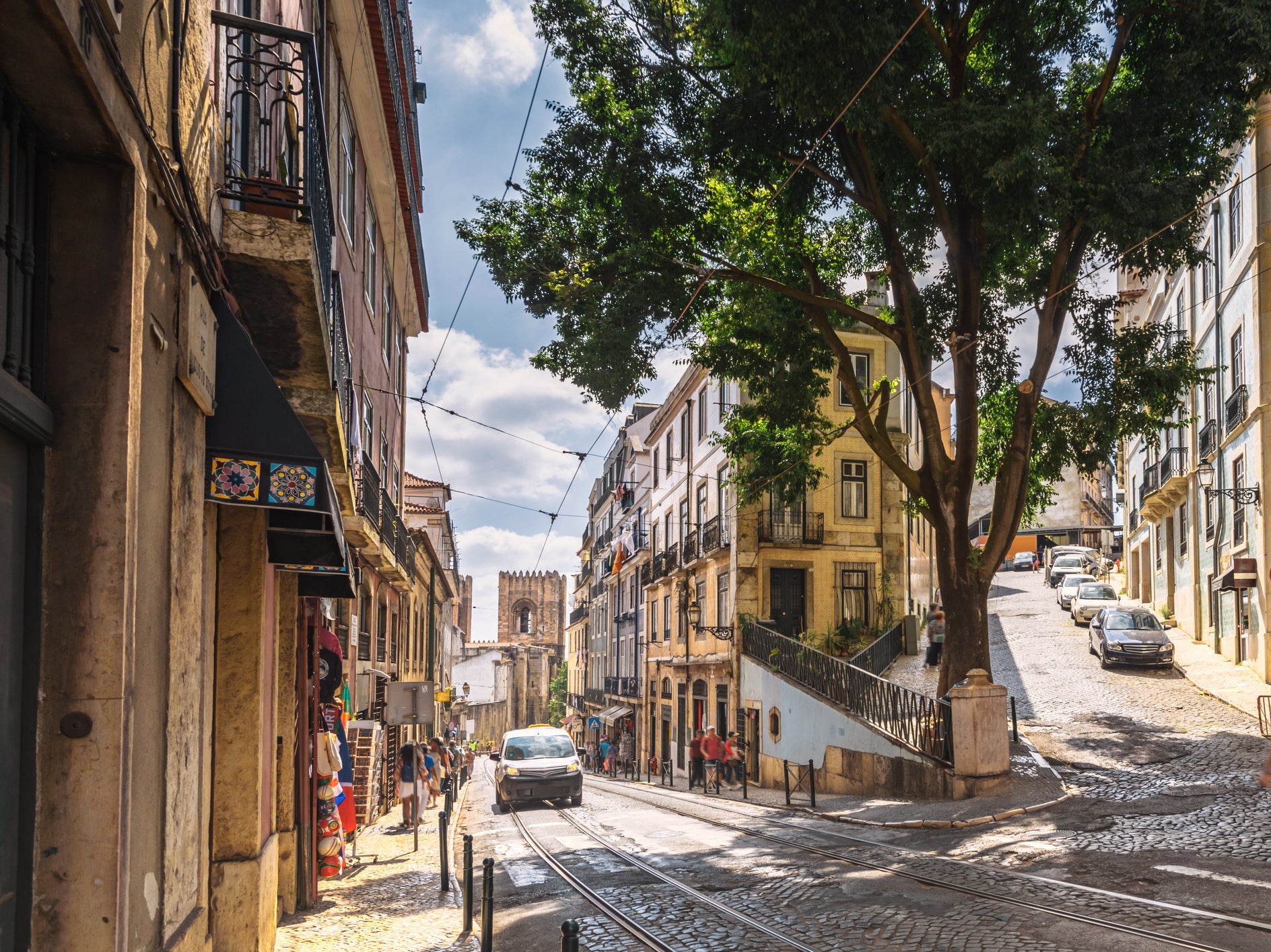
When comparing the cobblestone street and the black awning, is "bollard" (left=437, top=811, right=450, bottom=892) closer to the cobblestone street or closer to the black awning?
the cobblestone street

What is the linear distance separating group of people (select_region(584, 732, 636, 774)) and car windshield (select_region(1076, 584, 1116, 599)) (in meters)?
16.8

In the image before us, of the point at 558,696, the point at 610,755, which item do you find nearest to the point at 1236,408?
the point at 610,755

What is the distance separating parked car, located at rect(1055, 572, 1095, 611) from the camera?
37.7 metres

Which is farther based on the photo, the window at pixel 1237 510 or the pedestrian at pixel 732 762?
the pedestrian at pixel 732 762

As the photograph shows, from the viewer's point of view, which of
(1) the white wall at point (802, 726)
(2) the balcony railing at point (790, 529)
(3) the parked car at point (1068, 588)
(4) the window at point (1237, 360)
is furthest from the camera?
(3) the parked car at point (1068, 588)

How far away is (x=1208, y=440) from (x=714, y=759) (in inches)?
604

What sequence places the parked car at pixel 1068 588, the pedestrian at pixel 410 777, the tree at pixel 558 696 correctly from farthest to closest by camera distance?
the tree at pixel 558 696
the parked car at pixel 1068 588
the pedestrian at pixel 410 777

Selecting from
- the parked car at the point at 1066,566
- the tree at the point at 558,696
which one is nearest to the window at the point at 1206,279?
the parked car at the point at 1066,566

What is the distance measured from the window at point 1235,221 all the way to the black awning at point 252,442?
23.7 meters

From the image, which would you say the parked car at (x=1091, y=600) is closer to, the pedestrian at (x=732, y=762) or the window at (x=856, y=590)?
the window at (x=856, y=590)

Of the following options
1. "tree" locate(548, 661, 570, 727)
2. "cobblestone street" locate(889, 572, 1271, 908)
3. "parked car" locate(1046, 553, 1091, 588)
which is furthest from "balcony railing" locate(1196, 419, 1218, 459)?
"tree" locate(548, 661, 570, 727)

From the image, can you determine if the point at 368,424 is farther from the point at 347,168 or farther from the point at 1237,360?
the point at 1237,360

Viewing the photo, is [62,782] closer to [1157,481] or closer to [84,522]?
[84,522]

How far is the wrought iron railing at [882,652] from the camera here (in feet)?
84.3
